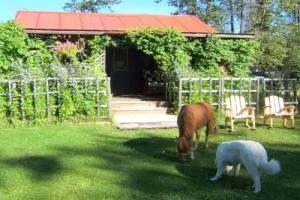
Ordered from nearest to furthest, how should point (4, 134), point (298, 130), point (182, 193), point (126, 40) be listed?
point (182, 193) → point (4, 134) → point (298, 130) → point (126, 40)

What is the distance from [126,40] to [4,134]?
22.7 ft

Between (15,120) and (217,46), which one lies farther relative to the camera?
(217,46)

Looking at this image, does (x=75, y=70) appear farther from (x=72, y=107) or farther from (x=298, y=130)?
(x=298, y=130)

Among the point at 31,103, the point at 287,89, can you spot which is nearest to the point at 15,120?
the point at 31,103

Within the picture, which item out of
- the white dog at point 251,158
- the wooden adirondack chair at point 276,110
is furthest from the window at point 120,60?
the white dog at point 251,158

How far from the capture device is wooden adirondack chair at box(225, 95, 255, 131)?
40.6 feet

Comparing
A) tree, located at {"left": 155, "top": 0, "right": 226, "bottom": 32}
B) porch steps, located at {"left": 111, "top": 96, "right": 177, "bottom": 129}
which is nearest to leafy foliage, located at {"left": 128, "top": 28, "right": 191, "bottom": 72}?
porch steps, located at {"left": 111, "top": 96, "right": 177, "bottom": 129}

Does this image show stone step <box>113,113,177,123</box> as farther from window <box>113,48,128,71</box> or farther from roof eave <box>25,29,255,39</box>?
window <box>113,48,128,71</box>

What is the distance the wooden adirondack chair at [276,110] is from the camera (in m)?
12.9

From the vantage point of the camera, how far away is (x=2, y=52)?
15320mm

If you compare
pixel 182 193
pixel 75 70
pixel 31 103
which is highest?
pixel 75 70

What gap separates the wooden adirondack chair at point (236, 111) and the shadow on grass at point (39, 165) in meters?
5.22

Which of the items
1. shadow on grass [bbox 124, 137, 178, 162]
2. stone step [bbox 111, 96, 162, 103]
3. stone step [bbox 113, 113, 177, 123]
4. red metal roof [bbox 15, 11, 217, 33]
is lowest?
shadow on grass [bbox 124, 137, 178, 162]

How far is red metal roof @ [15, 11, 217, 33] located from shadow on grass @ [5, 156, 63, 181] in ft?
27.3
